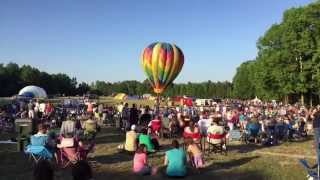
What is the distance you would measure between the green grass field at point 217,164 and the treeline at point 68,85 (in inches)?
3162

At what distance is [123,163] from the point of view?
15.7 meters

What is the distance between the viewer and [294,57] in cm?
5341

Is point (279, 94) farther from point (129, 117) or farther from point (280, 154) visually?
point (280, 154)

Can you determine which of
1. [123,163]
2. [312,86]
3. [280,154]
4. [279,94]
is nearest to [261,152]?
[280,154]

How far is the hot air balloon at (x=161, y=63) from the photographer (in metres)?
32.2

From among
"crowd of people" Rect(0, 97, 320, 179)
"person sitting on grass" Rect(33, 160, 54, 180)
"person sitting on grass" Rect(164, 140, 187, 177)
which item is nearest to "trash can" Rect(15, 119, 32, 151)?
"crowd of people" Rect(0, 97, 320, 179)

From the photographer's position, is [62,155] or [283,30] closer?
[62,155]

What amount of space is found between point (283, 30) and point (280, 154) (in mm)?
38327

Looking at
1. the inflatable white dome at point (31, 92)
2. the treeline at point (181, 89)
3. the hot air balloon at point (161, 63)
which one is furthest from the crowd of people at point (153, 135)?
the treeline at point (181, 89)

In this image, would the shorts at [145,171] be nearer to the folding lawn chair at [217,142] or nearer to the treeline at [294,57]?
the folding lawn chair at [217,142]

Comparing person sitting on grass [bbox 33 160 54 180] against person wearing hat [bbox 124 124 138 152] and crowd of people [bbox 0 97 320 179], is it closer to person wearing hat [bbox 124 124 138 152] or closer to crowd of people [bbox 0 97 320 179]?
crowd of people [bbox 0 97 320 179]

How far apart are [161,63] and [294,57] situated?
83.9 feet

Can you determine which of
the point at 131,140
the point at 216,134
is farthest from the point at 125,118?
the point at 216,134

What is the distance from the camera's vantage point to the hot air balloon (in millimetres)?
32188
